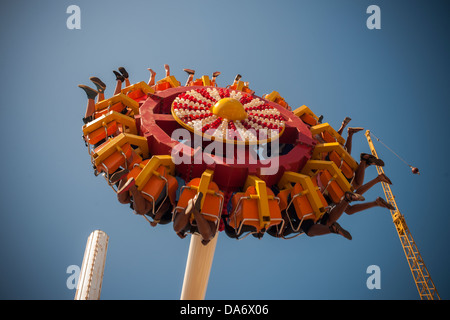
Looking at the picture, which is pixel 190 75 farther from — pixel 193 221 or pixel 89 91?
pixel 193 221

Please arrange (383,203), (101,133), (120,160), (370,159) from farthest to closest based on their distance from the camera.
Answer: (370,159) → (101,133) → (120,160) → (383,203)

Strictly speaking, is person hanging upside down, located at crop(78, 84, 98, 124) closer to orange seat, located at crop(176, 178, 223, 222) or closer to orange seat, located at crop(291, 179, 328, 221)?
orange seat, located at crop(176, 178, 223, 222)

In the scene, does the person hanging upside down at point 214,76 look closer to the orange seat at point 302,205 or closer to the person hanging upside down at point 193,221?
the orange seat at point 302,205

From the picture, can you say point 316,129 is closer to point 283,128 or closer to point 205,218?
point 283,128

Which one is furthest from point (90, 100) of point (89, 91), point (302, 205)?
point (302, 205)

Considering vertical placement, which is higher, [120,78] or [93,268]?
[120,78]

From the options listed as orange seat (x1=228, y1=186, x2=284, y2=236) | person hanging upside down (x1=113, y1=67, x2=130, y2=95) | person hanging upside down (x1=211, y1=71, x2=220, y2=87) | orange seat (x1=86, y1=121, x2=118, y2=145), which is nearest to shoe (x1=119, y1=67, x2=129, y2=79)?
person hanging upside down (x1=113, y1=67, x2=130, y2=95)
